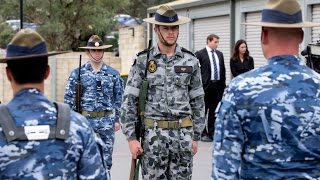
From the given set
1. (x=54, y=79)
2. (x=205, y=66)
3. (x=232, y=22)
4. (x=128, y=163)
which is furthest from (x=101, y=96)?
(x=54, y=79)

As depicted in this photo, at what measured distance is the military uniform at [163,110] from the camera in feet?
22.5

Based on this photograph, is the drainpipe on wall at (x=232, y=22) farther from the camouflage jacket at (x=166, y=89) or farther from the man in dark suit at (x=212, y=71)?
the camouflage jacket at (x=166, y=89)

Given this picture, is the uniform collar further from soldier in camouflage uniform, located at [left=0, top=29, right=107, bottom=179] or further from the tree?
the tree

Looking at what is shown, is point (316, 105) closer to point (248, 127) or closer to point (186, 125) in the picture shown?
point (248, 127)

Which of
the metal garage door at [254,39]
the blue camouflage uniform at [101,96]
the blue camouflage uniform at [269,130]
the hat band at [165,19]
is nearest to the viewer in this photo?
the blue camouflage uniform at [269,130]

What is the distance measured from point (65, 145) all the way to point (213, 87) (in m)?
10.9

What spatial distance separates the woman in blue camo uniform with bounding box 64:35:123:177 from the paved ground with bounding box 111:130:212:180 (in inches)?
47.2

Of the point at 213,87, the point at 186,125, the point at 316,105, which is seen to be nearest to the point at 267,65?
the point at 316,105

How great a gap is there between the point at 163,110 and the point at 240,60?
25.8 feet

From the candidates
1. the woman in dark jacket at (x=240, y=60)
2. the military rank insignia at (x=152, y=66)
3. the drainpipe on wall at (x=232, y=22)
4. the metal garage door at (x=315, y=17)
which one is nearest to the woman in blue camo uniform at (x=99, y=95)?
the military rank insignia at (x=152, y=66)

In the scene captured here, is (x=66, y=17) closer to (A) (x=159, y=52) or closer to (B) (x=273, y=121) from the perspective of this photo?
(A) (x=159, y=52)

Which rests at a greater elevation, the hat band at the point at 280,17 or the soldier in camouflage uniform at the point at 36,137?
the hat band at the point at 280,17

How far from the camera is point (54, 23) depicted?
1056 inches

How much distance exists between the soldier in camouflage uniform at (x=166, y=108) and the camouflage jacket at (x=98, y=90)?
9.98ft
